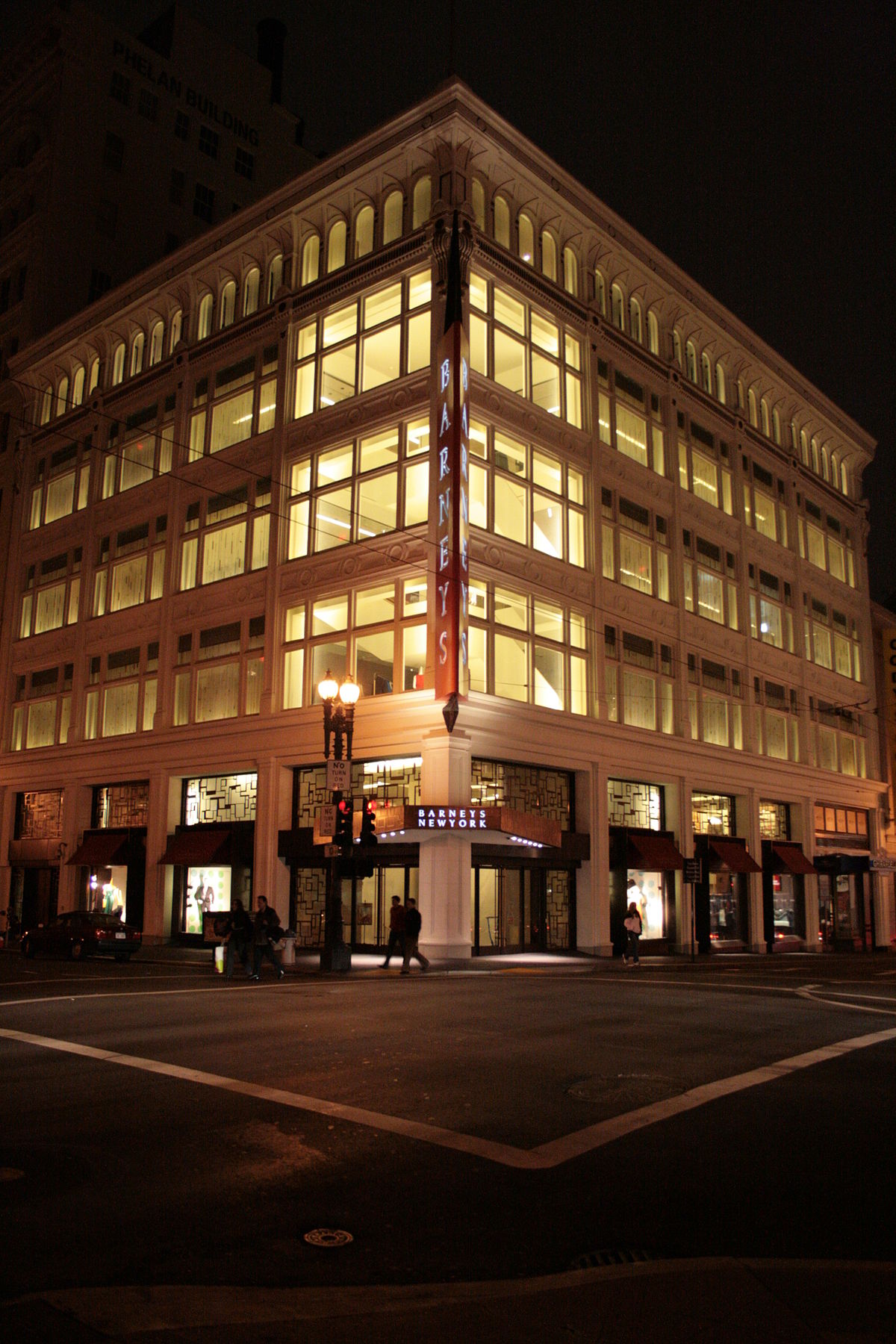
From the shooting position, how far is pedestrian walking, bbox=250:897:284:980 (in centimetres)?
2259

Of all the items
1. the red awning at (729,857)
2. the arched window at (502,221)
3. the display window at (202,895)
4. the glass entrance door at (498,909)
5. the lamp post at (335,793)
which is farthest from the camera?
the red awning at (729,857)

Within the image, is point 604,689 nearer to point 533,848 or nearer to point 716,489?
point 533,848

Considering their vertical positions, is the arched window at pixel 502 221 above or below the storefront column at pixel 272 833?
above

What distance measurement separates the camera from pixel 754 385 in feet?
150

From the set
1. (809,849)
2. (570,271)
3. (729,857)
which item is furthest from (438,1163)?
(809,849)

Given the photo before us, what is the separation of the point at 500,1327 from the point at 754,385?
45.9m

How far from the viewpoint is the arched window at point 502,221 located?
111 feet

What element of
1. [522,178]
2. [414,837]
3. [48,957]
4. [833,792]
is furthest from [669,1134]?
[833,792]

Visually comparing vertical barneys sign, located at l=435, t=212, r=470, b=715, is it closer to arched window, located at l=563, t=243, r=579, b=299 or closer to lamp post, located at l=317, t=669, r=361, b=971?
lamp post, located at l=317, t=669, r=361, b=971

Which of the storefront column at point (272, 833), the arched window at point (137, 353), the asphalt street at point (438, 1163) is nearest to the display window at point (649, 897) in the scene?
the storefront column at point (272, 833)

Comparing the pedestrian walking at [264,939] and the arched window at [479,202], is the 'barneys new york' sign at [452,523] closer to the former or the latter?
the arched window at [479,202]

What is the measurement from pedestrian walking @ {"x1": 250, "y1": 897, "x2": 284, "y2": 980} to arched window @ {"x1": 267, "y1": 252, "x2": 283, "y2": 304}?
2308cm

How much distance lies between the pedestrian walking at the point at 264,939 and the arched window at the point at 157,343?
26144 mm

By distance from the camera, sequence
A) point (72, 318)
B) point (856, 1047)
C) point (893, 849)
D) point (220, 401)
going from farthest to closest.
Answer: point (893, 849) → point (72, 318) → point (220, 401) → point (856, 1047)
